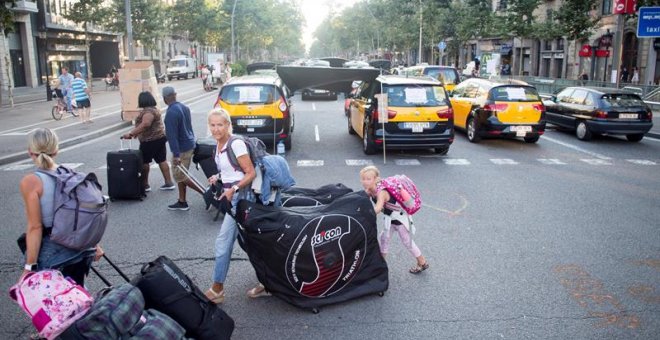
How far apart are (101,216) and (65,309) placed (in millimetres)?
760

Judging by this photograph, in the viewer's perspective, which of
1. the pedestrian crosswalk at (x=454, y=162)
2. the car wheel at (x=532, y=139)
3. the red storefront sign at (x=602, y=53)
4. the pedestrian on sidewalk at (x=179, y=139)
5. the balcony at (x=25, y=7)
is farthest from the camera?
the red storefront sign at (x=602, y=53)

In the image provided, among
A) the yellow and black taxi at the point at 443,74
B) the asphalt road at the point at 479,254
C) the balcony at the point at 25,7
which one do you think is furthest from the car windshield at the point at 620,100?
the balcony at the point at 25,7

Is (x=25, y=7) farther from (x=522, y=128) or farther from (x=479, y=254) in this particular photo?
(x=479, y=254)

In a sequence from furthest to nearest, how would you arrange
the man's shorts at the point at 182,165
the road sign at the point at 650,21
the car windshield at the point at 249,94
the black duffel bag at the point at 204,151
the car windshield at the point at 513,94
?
the road sign at the point at 650,21 < the car windshield at the point at 513,94 < the car windshield at the point at 249,94 < the man's shorts at the point at 182,165 < the black duffel bag at the point at 204,151

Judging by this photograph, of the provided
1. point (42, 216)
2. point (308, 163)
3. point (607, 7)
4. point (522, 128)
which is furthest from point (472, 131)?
point (607, 7)

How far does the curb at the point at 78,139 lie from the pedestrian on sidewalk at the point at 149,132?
16.0 ft

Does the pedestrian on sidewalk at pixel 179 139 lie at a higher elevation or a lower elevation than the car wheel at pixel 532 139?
higher

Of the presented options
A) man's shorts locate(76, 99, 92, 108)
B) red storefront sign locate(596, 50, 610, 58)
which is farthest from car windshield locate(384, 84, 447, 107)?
red storefront sign locate(596, 50, 610, 58)

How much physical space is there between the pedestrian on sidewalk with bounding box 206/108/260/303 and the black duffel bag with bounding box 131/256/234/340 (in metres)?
0.92

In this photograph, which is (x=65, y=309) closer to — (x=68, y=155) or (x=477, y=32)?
(x=68, y=155)

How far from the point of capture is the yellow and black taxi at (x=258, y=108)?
1254 cm

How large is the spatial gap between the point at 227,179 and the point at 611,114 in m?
12.7

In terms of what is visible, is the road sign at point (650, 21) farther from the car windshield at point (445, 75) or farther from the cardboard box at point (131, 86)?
the cardboard box at point (131, 86)

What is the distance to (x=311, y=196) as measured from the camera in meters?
5.34
